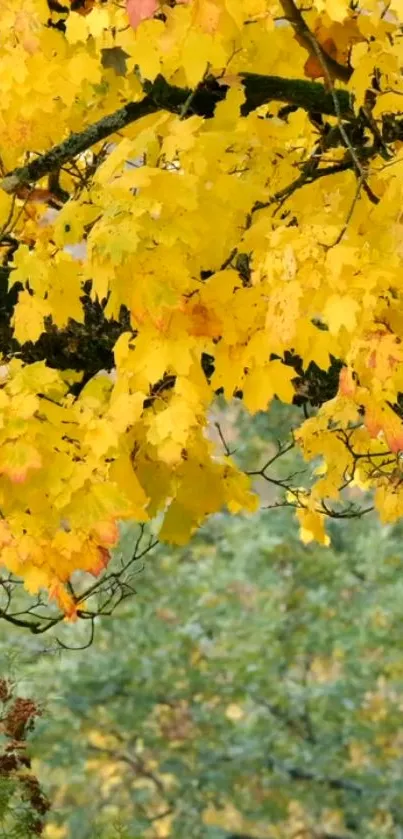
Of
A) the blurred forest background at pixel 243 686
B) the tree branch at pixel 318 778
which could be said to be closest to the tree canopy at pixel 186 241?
the blurred forest background at pixel 243 686

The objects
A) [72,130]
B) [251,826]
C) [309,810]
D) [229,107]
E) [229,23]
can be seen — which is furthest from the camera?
[251,826]

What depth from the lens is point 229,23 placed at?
72.9 inches

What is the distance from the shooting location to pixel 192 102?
2268 millimetres

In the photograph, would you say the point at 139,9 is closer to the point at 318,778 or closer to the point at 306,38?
the point at 306,38

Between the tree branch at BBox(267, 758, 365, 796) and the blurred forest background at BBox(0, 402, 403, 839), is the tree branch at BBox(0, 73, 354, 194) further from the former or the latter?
the tree branch at BBox(267, 758, 365, 796)

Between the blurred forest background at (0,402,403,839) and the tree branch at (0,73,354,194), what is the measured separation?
5.12 meters

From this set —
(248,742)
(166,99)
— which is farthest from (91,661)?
(166,99)

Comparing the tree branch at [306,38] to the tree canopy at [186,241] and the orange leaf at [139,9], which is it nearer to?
the tree canopy at [186,241]

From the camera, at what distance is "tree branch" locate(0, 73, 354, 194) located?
87.9 inches

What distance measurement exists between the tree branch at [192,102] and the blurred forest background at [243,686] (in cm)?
512

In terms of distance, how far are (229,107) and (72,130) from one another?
2.49ft

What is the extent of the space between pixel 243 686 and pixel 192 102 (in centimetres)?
587

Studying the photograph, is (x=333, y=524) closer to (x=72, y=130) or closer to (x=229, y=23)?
(x=72, y=130)

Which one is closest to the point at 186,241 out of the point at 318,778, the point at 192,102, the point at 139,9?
the point at 139,9
